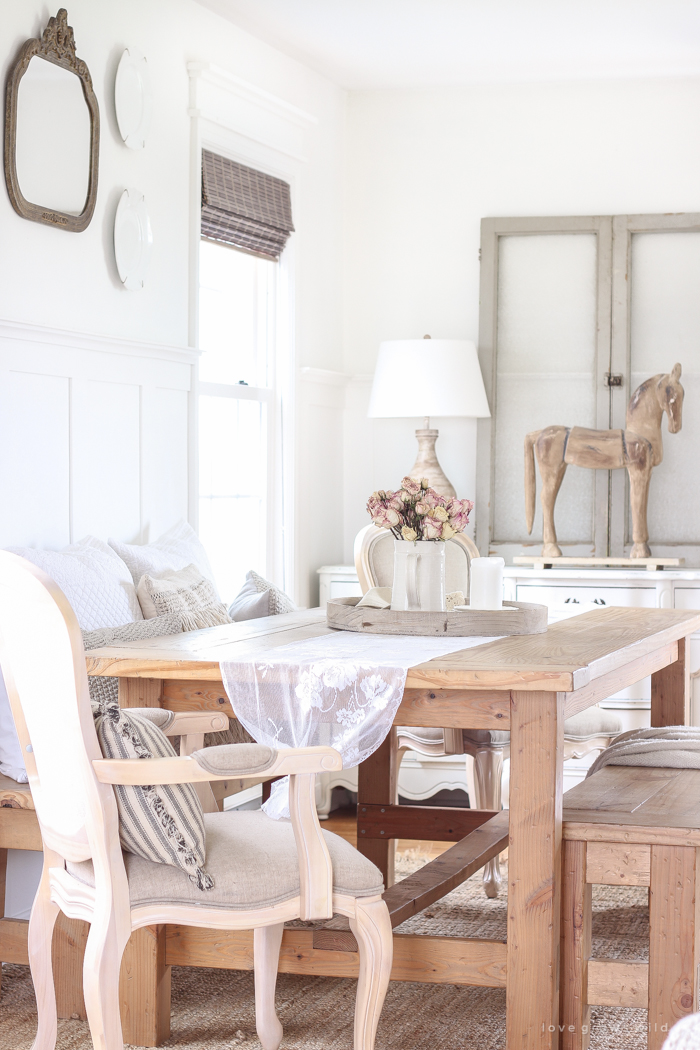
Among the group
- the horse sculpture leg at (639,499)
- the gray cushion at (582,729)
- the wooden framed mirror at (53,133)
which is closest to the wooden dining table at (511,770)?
the gray cushion at (582,729)

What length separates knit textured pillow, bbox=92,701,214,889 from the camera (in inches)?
80.7

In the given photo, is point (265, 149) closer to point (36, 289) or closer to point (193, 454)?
point (193, 454)

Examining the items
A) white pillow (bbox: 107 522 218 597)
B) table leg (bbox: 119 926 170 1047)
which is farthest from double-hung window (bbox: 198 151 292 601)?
table leg (bbox: 119 926 170 1047)

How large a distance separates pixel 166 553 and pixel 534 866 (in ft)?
6.04

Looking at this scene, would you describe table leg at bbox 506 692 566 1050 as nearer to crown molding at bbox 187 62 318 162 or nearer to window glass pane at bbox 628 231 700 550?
crown molding at bbox 187 62 318 162

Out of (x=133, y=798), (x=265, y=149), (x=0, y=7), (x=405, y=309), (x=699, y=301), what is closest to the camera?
(x=133, y=798)

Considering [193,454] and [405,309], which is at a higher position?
[405,309]

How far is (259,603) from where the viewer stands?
3.68 metres

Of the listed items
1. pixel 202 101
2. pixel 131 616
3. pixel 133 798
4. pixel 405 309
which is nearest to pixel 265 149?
pixel 202 101

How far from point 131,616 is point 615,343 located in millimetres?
2676

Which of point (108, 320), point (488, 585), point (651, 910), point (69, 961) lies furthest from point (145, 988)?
point (108, 320)

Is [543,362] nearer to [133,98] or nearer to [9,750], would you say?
[133,98]

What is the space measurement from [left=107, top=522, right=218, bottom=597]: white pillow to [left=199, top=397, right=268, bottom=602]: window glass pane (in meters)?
0.42

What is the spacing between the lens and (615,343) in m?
5.05
